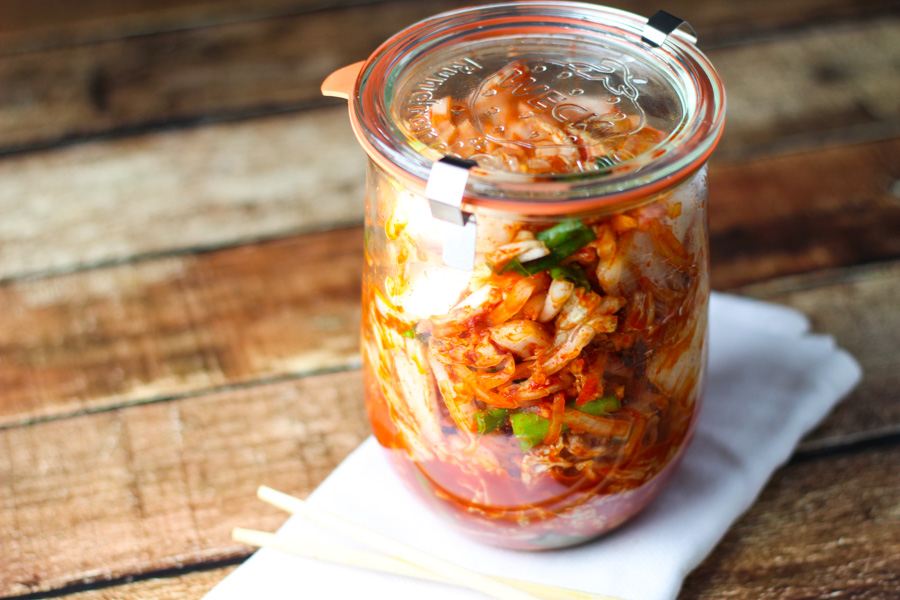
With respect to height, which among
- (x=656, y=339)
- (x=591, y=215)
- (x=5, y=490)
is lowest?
(x=5, y=490)

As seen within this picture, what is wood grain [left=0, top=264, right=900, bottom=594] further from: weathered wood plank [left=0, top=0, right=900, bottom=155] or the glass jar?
weathered wood plank [left=0, top=0, right=900, bottom=155]

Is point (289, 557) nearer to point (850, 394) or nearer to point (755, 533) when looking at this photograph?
point (755, 533)

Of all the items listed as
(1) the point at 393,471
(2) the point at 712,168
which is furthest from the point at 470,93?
(2) the point at 712,168

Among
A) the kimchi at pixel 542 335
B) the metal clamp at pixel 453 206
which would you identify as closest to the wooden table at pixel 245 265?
the kimchi at pixel 542 335

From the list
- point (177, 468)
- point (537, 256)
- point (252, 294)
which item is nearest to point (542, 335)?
point (537, 256)

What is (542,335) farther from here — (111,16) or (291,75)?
(111,16)

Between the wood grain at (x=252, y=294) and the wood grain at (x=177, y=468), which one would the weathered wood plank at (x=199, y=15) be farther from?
the wood grain at (x=177, y=468)
